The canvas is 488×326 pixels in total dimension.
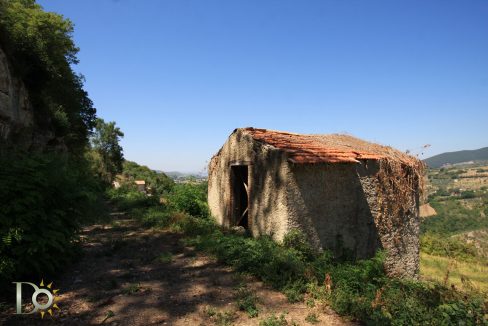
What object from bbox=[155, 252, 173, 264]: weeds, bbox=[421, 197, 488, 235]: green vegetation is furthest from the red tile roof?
bbox=[421, 197, 488, 235]: green vegetation

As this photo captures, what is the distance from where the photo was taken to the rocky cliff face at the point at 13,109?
490 inches

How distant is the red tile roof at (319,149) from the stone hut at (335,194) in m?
0.03

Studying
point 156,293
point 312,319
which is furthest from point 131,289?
point 312,319

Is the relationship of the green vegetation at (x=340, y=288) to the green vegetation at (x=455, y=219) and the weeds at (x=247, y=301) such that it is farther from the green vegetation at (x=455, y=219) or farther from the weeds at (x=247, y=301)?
the green vegetation at (x=455, y=219)

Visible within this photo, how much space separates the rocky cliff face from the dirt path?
8076 mm

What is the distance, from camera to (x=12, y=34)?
15844mm


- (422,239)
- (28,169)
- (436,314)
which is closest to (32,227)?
(28,169)

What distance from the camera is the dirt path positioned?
14.0 ft

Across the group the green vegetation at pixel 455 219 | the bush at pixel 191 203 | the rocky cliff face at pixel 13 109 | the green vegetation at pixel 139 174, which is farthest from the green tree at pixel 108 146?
the green vegetation at pixel 455 219

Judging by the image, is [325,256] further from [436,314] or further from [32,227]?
[32,227]

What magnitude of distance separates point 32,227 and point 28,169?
99 centimetres

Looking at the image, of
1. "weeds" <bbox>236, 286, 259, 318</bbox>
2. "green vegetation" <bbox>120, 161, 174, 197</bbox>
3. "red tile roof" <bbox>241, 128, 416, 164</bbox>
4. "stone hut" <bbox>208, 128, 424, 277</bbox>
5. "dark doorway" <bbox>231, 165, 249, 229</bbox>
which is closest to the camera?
"weeds" <bbox>236, 286, 259, 318</bbox>

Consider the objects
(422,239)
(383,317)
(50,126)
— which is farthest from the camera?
(422,239)

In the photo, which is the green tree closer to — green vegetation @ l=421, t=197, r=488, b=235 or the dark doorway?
the dark doorway
